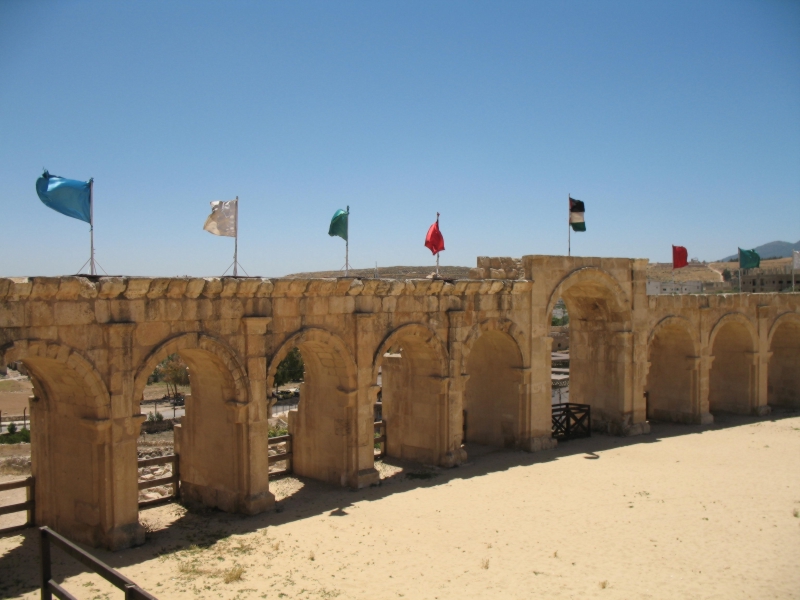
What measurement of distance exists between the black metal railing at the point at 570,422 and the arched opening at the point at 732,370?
6.65 metres

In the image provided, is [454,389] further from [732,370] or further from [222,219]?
[732,370]

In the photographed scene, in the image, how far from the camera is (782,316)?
26.1 meters

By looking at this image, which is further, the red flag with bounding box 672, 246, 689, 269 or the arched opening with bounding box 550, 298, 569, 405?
the arched opening with bounding box 550, 298, 569, 405

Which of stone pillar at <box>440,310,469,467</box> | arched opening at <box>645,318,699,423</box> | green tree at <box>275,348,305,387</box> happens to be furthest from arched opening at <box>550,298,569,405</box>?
green tree at <box>275,348,305,387</box>

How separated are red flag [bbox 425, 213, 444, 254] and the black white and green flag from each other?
522 centimetres

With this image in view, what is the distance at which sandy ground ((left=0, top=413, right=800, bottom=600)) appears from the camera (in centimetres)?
1060

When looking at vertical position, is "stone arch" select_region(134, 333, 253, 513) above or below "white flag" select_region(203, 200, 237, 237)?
below

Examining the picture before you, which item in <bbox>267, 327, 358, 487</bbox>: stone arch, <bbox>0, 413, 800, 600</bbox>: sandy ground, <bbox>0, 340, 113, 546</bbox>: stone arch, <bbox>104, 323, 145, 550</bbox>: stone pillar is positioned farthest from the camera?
<bbox>267, 327, 358, 487</bbox>: stone arch

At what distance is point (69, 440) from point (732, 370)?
23010mm

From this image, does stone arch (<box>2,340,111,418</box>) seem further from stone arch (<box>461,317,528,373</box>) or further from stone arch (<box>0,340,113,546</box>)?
stone arch (<box>461,317,528,373</box>)

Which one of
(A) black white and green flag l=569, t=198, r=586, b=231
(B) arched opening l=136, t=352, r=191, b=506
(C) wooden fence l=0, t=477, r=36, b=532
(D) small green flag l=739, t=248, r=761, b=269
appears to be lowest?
(B) arched opening l=136, t=352, r=191, b=506

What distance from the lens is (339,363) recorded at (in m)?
15.5

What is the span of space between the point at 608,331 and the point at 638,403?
98.8 inches

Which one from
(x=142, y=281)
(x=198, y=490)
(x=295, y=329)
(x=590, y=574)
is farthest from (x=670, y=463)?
(x=142, y=281)
